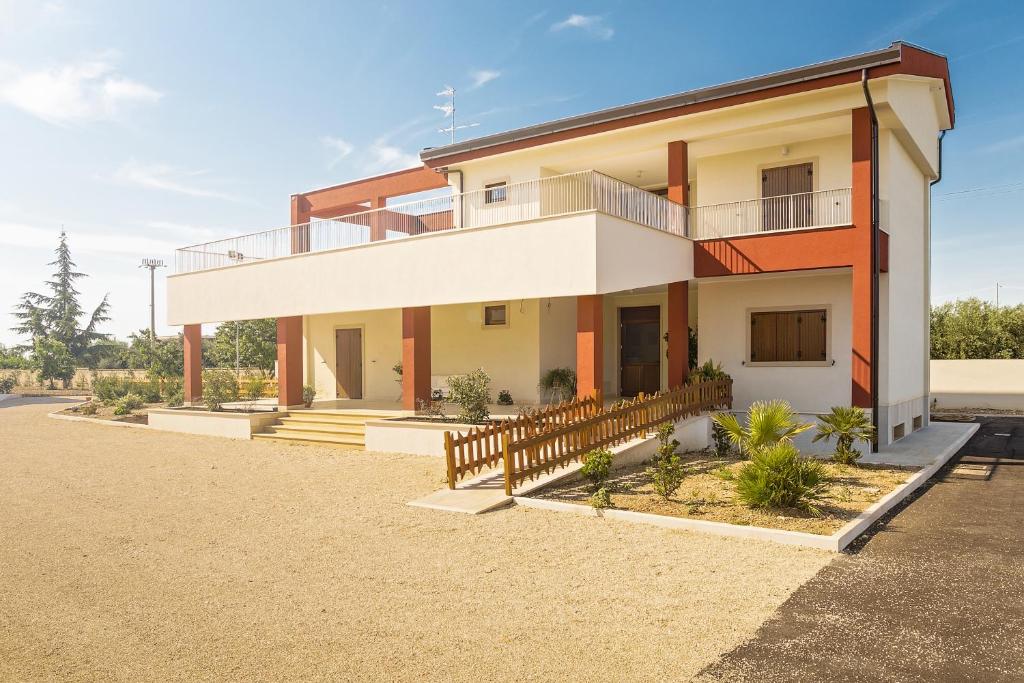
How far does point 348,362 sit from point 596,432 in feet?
44.1

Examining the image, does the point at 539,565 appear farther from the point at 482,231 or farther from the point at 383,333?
the point at 383,333

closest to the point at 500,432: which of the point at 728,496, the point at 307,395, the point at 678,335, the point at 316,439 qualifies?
the point at 728,496

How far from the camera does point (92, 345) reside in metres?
62.9

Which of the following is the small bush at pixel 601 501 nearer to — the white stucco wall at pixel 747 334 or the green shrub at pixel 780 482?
the green shrub at pixel 780 482

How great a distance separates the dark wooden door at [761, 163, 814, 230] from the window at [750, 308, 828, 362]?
207 cm

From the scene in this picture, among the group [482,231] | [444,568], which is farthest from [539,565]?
[482,231]

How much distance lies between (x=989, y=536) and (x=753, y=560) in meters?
3.08

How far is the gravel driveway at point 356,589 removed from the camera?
4637 millimetres

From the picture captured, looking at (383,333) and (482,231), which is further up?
(482,231)

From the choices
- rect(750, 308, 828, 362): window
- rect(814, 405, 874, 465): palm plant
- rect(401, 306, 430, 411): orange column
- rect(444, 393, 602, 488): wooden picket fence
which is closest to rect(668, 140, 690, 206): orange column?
rect(750, 308, 828, 362): window

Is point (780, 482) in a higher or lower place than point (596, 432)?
lower

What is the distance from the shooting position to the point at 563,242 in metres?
12.8

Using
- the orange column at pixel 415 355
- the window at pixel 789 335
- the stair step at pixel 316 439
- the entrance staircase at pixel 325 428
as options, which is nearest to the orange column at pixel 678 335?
the window at pixel 789 335

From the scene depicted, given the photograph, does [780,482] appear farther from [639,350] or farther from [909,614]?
[639,350]
